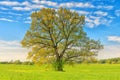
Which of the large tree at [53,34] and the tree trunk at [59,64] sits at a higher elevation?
the large tree at [53,34]

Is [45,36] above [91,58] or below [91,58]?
above

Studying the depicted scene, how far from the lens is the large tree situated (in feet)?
200

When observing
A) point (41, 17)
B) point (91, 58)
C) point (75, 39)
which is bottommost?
point (91, 58)

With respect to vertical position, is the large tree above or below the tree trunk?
above

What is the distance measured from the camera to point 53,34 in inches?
2425

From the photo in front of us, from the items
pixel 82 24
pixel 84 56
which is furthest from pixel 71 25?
pixel 84 56

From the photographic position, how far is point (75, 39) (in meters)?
61.8

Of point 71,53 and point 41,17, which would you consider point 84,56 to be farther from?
point 41,17

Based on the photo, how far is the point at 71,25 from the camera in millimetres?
62125

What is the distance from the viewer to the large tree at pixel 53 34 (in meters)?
61.1

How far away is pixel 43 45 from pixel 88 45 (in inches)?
358

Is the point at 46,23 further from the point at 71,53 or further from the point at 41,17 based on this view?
the point at 71,53

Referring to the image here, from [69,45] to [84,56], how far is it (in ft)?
12.3

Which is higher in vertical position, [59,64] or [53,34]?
[53,34]
